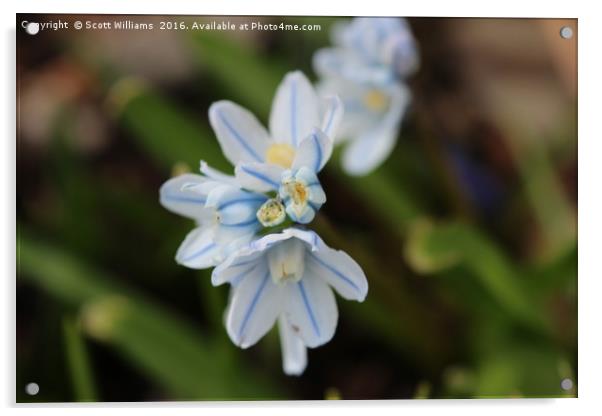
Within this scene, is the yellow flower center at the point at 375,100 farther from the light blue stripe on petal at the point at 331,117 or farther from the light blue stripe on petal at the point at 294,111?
the light blue stripe on petal at the point at 331,117

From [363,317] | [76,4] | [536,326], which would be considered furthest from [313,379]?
[76,4]

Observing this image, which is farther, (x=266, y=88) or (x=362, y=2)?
(x=266, y=88)

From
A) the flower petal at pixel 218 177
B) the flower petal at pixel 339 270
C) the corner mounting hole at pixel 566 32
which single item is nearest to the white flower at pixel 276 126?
the flower petal at pixel 218 177

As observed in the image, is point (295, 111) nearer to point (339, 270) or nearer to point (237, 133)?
point (237, 133)

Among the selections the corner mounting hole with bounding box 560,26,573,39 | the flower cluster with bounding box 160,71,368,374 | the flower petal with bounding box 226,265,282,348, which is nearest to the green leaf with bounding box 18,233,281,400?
the flower cluster with bounding box 160,71,368,374

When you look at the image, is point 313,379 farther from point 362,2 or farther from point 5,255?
point 362,2
